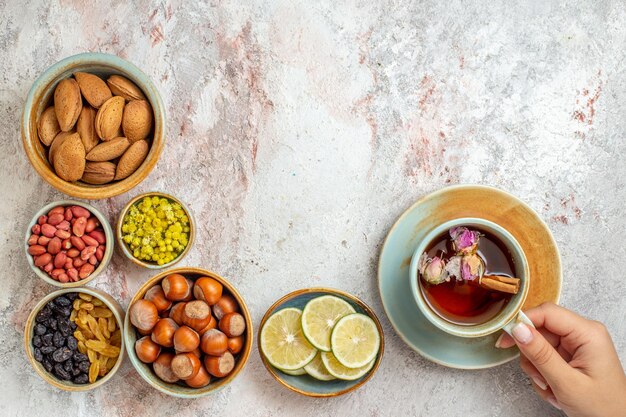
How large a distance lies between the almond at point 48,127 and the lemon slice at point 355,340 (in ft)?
2.79

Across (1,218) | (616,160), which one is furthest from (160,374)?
(616,160)

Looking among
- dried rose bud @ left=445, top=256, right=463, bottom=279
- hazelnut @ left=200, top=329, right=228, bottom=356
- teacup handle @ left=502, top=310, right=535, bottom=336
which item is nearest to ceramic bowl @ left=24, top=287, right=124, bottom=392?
hazelnut @ left=200, top=329, right=228, bottom=356

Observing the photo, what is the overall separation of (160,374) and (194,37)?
901 mm

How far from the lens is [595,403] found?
154 cm

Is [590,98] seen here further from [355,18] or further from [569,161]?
[355,18]

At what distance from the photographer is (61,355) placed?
1.70 m

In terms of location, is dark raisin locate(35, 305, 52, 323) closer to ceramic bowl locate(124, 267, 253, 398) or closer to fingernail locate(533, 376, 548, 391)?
ceramic bowl locate(124, 267, 253, 398)

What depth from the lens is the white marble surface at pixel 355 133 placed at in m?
1.77

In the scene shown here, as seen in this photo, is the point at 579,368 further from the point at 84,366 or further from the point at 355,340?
the point at 84,366

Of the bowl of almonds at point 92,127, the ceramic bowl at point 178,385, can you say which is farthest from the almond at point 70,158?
the ceramic bowl at point 178,385

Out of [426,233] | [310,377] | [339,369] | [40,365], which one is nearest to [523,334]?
[426,233]

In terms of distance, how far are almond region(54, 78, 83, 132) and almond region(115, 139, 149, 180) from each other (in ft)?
0.50

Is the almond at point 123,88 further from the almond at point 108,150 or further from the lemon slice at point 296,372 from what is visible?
the lemon slice at point 296,372

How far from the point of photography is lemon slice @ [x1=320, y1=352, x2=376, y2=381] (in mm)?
1644
